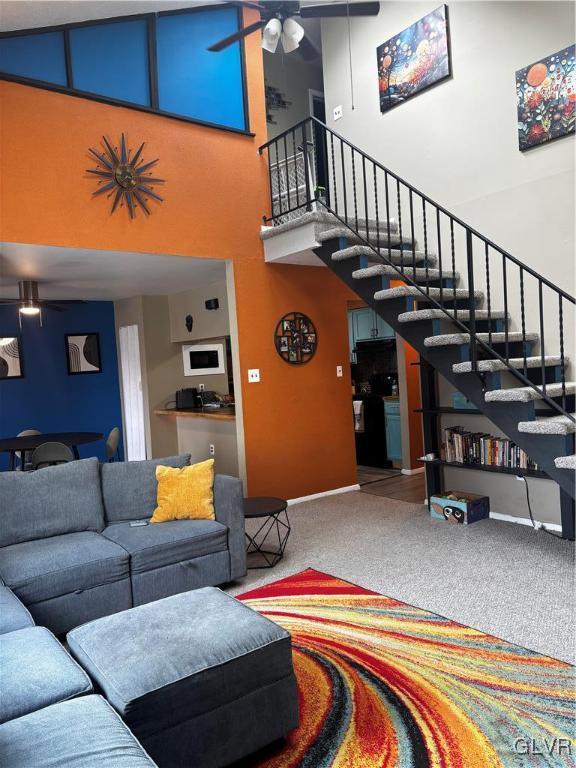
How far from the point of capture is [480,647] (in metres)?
2.70

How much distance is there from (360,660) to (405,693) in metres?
0.32

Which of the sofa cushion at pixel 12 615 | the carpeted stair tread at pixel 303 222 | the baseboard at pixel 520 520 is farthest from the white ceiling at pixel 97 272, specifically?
the baseboard at pixel 520 520

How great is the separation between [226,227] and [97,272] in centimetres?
144

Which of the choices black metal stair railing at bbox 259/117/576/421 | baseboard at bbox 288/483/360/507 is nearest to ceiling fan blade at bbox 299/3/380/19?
black metal stair railing at bbox 259/117/576/421

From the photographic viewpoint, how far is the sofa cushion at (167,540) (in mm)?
3232

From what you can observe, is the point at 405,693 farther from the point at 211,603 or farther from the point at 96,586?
the point at 96,586

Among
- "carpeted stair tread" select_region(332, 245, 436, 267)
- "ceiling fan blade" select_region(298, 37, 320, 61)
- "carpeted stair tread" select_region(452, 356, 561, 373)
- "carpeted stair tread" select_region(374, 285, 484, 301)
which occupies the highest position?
"ceiling fan blade" select_region(298, 37, 320, 61)

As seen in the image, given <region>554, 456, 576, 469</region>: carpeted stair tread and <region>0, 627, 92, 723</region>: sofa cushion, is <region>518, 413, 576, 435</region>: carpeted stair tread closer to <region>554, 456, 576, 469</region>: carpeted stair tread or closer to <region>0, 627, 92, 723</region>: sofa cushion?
<region>554, 456, 576, 469</region>: carpeted stair tread

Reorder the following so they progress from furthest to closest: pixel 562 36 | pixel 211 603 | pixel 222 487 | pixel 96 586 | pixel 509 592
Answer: pixel 562 36
pixel 222 487
pixel 509 592
pixel 96 586
pixel 211 603

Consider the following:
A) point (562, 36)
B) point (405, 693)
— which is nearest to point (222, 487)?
point (405, 693)

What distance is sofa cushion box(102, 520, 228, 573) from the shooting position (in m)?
3.23

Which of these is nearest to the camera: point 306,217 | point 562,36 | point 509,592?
point 509,592

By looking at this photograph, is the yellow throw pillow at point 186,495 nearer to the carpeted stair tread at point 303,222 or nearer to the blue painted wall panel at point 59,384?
the carpeted stair tread at point 303,222

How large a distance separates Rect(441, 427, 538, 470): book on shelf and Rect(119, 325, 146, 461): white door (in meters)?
4.32
